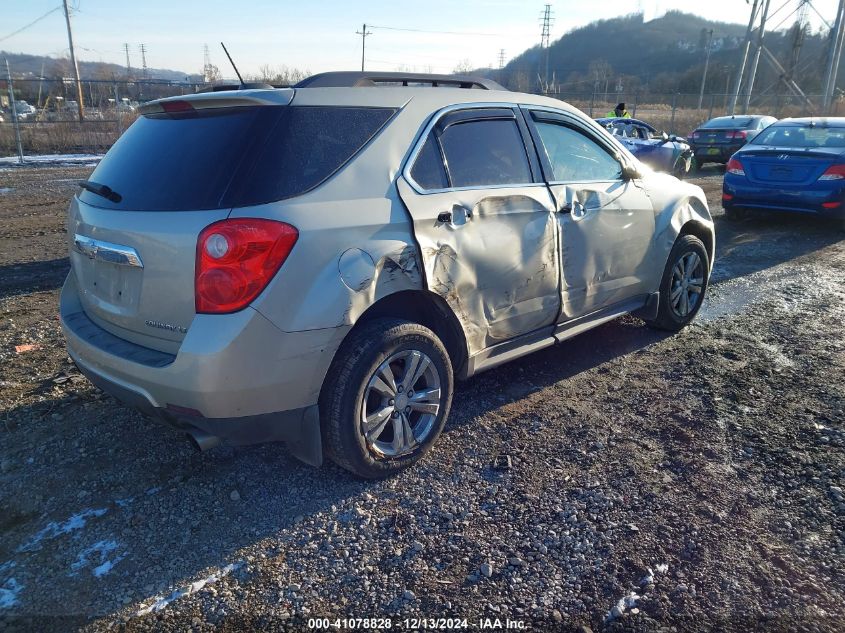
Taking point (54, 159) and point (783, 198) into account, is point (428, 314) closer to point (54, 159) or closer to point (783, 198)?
point (783, 198)

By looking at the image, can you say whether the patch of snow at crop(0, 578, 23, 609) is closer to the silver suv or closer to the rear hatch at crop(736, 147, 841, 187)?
the silver suv

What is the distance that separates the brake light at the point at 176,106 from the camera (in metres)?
3.13

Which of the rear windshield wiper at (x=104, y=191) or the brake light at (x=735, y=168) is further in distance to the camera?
the brake light at (x=735, y=168)

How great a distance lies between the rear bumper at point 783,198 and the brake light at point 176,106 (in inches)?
350

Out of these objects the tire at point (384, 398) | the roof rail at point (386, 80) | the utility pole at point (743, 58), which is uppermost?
the utility pole at point (743, 58)

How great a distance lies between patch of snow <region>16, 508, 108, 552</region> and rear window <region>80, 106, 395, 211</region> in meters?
1.44

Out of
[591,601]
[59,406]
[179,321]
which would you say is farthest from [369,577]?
[59,406]

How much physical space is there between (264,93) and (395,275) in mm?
1042

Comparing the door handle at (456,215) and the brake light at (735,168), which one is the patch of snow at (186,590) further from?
the brake light at (735,168)

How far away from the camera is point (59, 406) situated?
13.3 ft

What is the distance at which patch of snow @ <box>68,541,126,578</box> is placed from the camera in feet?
8.75

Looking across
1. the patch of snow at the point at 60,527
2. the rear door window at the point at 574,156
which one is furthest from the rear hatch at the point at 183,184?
the rear door window at the point at 574,156

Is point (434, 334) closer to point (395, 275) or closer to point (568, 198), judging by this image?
point (395, 275)

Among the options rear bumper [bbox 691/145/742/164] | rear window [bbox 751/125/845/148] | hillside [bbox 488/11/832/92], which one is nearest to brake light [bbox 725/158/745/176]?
rear window [bbox 751/125/845/148]
